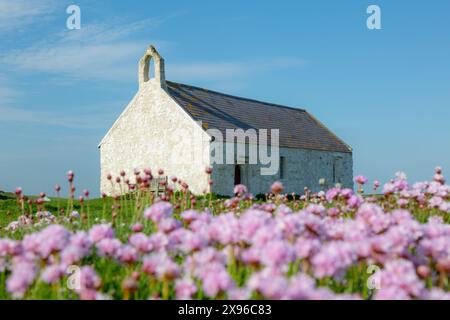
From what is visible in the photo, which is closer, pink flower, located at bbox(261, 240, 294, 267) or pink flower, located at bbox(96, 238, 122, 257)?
pink flower, located at bbox(261, 240, 294, 267)

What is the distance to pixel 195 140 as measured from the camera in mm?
28141

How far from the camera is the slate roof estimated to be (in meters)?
30.4

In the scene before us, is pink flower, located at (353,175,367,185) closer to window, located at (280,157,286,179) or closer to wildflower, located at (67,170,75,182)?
wildflower, located at (67,170,75,182)

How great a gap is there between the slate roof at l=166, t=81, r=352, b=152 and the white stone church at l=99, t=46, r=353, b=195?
0.29 feet

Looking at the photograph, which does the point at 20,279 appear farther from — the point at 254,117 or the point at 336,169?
the point at 336,169

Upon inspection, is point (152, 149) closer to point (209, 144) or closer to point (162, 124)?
point (162, 124)

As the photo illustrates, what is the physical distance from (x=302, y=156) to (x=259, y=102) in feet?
20.3

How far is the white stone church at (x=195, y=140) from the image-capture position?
28.2 m

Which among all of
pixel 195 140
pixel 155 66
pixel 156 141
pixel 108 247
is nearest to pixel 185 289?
pixel 108 247

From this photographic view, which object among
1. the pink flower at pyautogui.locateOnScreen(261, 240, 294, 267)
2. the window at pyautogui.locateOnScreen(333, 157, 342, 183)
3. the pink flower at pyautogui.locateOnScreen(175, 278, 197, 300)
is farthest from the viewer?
the window at pyautogui.locateOnScreen(333, 157, 342, 183)

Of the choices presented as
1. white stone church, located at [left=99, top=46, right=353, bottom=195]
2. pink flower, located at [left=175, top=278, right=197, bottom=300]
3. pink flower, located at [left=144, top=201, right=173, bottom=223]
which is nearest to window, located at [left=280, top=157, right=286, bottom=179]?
white stone church, located at [left=99, top=46, right=353, bottom=195]

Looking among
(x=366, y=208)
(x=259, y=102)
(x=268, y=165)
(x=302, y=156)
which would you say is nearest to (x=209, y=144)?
(x=268, y=165)
